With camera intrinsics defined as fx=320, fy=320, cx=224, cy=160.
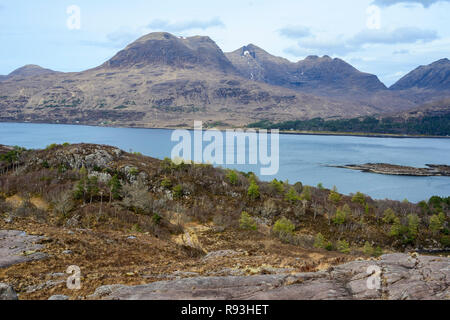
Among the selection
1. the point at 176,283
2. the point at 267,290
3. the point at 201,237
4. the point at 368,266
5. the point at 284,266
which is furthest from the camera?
the point at 201,237

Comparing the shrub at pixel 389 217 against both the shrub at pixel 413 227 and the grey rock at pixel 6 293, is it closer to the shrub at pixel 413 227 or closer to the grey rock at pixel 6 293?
the shrub at pixel 413 227

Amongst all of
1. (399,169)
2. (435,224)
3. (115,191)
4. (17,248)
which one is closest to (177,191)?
(115,191)

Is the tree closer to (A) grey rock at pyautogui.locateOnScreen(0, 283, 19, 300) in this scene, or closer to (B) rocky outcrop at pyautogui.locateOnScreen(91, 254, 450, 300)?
(A) grey rock at pyautogui.locateOnScreen(0, 283, 19, 300)

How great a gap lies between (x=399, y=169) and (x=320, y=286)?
102 metres

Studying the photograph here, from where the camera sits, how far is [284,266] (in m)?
10.3

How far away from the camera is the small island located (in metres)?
93.4

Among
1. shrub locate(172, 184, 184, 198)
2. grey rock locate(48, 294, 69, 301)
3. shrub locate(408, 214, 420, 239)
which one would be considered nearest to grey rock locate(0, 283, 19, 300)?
grey rock locate(48, 294, 69, 301)

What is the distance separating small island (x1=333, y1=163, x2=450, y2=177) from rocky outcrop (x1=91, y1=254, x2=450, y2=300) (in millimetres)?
93572

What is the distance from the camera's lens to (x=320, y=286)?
7570mm

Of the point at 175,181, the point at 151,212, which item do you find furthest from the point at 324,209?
the point at 151,212

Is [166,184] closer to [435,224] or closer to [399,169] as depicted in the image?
[435,224]
